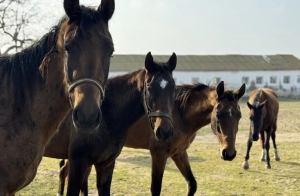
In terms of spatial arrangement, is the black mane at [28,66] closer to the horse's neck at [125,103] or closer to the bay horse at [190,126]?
the horse's neck at [125,103]

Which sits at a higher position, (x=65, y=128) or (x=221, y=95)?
(x=221, y=95)

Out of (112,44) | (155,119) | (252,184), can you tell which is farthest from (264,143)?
(112,44)

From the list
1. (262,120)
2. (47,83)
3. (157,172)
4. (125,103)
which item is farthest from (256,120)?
(47,83)

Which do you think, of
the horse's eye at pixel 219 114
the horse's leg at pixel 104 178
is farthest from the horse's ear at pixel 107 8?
the horse's eye at pixel 219 114

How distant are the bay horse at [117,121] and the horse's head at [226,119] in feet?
4.02

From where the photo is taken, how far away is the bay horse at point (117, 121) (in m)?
3.98

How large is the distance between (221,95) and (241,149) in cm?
636

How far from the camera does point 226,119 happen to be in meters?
5.13

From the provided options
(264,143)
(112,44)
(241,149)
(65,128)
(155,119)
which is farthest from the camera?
(241,149)

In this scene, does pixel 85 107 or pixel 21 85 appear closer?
pixel 85 107

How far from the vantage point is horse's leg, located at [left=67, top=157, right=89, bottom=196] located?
156 inches

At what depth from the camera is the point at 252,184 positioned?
7133mm

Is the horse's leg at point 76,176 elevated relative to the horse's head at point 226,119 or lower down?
lower down

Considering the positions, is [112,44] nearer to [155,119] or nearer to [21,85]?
[21,85]
